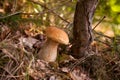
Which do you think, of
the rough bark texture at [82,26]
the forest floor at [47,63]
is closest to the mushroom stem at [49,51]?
the forest floor at [47,63]

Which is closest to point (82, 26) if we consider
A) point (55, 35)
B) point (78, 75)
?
point (55, 35)

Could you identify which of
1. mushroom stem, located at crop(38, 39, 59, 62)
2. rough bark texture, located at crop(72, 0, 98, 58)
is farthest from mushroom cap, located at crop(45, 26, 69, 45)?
rough bark texture, located at crop(72, 0, 98, 58)

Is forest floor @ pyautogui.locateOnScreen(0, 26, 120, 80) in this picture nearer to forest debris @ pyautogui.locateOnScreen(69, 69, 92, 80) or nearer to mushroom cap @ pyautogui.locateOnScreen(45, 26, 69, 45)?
forest debris @ pyautogui.locateOnScreen(69, 69, 92, 80)

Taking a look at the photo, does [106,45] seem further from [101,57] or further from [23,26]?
[23,26]

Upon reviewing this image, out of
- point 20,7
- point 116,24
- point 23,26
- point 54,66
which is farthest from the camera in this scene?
point 116,24

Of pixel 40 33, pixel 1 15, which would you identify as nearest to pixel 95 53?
pixel 40 33

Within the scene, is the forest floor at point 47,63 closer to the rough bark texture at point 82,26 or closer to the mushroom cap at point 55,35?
the rough bark texture at point 82,26
